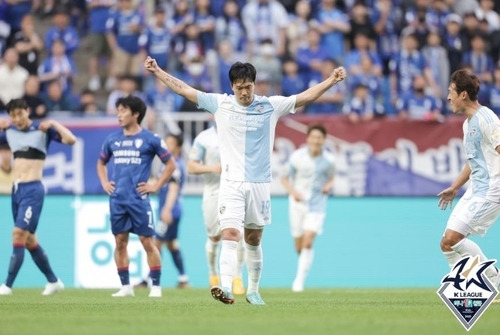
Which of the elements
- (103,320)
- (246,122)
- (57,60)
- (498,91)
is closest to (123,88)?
(57,60)

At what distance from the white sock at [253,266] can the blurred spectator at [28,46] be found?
12.4 meters

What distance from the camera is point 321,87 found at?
12891 millimetres

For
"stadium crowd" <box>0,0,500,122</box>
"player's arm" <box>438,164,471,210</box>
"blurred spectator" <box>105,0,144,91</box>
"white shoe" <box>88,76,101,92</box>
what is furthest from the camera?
"white shoe" <box>88,76,101,92</box>

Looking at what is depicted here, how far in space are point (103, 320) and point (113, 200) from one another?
16.2ft

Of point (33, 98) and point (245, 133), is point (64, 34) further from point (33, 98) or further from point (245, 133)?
point (245, 133)

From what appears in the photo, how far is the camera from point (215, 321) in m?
10.9

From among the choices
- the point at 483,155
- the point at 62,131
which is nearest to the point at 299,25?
the point at 62,131

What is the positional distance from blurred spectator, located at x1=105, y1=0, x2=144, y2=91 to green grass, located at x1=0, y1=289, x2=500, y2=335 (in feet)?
37.8

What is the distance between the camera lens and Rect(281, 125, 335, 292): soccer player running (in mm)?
19938

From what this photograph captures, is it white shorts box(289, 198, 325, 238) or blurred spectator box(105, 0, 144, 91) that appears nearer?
white shorts box(289, 198, 325, 238)

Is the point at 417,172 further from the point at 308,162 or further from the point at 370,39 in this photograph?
the point at 370,39

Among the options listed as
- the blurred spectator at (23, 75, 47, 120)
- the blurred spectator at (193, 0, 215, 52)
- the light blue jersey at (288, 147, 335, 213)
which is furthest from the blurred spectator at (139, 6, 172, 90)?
the light blue jersey at (288, 147, 335, 213)

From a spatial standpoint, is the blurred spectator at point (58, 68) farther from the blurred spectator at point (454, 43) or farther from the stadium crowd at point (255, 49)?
the blurred spectator at point (454, 43)

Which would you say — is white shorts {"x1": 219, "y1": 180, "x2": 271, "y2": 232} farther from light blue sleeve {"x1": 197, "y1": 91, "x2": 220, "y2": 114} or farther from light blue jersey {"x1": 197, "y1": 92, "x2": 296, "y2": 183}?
light blue sleeve {"x1": 197, "y1": 91, "x2": 220, "y2": 114}
